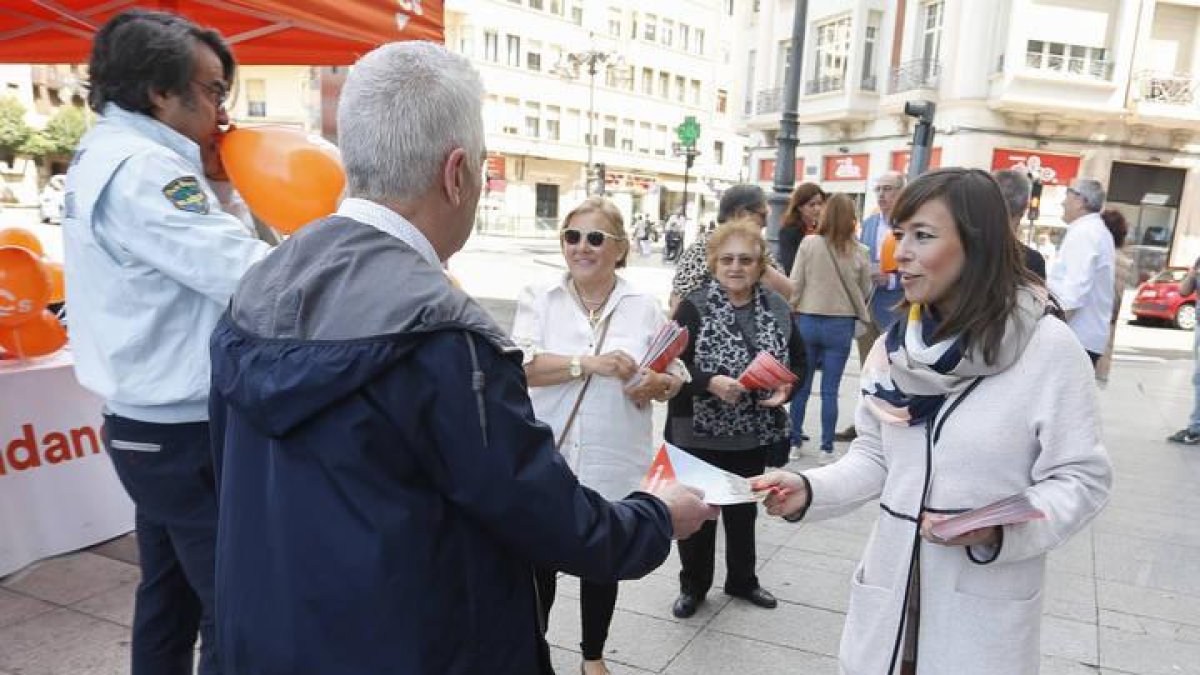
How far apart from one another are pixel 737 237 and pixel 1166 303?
17.9 m

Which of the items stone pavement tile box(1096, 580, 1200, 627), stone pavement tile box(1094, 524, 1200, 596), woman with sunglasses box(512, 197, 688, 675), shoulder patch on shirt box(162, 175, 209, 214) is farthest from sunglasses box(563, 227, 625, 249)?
stone pavement tile box(1094, 524, 1200, 596)

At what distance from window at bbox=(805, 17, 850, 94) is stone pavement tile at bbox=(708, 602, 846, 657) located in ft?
88.6

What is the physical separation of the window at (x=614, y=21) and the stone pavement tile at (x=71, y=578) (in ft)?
166

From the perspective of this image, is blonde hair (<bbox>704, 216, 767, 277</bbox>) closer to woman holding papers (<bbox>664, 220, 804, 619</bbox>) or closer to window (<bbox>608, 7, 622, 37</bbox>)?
woman holding papers (<bbox>664, 220, 804, 619</bbox>)

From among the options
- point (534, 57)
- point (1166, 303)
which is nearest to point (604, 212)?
point (1166, 303)

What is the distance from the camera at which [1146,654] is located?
3473 mm

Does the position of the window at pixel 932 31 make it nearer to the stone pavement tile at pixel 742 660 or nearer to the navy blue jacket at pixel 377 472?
the stone pavement tile at pixel 742 660

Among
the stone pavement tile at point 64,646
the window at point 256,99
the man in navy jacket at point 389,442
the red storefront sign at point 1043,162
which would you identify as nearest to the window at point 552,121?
the window at point 256,99

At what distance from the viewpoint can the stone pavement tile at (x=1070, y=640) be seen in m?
3.44

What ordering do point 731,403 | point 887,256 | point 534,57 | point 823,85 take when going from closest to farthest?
A: 1. point 731,403
2. point 887,256
3. point 823,85
4. point 534,57

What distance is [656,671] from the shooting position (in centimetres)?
318

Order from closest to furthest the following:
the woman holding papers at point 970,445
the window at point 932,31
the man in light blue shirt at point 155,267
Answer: the woman holding papers at point 970,445 → the man in light blue shirt at point 155,267 → the window at point 932,31

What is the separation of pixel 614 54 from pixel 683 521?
51.0 meters

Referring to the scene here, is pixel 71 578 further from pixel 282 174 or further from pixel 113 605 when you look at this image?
pixel 282 174
